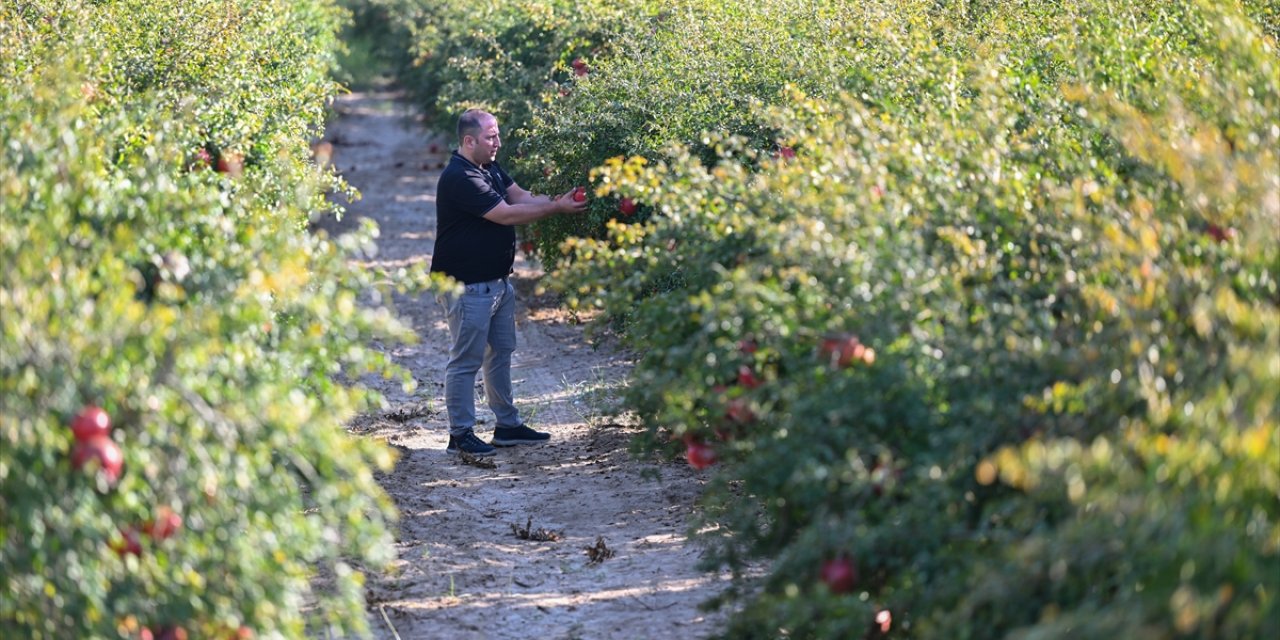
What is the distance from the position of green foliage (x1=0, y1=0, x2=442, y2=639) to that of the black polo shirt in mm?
2588

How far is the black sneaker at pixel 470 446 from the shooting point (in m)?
7.33

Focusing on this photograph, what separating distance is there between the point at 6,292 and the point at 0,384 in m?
0.23

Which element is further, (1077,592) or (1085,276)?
(1085,276)

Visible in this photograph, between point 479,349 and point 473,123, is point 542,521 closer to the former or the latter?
point 479,349

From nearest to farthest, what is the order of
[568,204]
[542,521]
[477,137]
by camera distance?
1. [542,521]
2. [568,204]
3. [477,137]

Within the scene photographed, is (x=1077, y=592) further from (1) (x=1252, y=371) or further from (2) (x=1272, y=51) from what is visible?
(2) (x=1272, y=51)

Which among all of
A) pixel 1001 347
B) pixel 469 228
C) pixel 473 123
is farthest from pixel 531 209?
pixel 1001 347

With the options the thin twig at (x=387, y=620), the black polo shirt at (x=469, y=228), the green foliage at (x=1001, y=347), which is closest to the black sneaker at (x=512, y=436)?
the black polo shirt at (x=469, y=228)

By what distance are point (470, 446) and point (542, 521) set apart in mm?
1137

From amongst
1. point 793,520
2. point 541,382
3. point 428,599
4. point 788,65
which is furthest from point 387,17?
point 793,520

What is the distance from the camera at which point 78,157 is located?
3932 millimetres

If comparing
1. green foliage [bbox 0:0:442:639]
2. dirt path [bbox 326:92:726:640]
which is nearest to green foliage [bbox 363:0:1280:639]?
dirt path [bbox 326:92:726:640]

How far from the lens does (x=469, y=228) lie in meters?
7.03

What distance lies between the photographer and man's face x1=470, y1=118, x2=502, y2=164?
701cm
